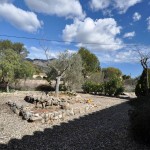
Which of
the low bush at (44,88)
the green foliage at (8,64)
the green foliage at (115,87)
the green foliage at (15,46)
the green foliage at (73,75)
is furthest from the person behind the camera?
the green foliage at (15,46)

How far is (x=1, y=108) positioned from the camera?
13383 millimetres

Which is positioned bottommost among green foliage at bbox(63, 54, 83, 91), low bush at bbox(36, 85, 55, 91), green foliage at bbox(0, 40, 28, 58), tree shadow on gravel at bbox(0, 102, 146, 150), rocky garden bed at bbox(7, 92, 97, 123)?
tree shadow on gravel at bbox(0, 102, 146, 150)

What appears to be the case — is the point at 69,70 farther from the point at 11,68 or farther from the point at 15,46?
the point at 15,46

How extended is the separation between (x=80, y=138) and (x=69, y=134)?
0.62m

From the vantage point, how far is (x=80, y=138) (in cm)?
828

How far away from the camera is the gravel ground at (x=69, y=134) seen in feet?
24.0

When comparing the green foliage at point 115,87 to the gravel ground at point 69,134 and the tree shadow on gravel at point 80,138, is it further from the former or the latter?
the tree shadow on gravel at point 80,138

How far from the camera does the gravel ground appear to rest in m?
7.32

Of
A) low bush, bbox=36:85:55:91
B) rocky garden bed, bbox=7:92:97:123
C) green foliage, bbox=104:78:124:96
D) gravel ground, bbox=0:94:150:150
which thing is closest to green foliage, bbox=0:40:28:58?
low bush, bbox=36:85:55:91

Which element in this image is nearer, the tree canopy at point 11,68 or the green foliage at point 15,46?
the tree canopy at point 11,68

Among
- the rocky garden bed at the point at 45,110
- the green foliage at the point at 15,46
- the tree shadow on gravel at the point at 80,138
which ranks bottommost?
the tree shadow on gravel at the point at 80,138

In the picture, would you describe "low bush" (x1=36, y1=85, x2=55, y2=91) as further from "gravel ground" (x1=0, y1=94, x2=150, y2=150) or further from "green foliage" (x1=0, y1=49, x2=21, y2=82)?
"gravel ground" (x1=0, y1=94, x2=150, y2=150)

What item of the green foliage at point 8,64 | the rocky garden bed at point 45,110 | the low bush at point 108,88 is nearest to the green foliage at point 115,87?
the low bush at point 108,88

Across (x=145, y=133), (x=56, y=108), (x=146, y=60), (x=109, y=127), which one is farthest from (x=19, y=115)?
(x=146, y=60)
